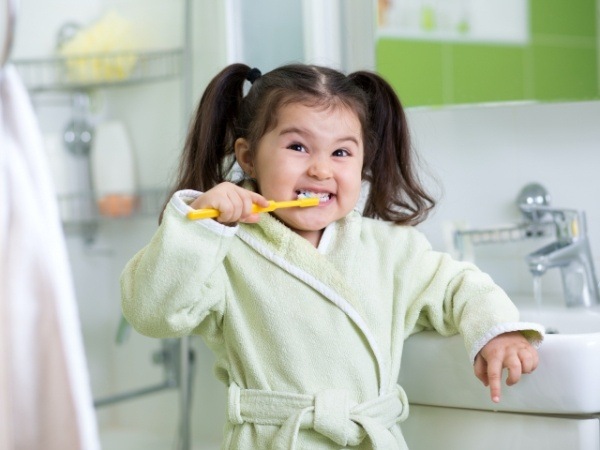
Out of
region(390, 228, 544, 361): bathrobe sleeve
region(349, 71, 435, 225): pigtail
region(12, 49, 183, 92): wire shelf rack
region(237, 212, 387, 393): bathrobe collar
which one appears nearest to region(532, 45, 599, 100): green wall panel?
region(349, 71, 435, 225): pigtail

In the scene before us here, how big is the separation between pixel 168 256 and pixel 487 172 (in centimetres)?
81

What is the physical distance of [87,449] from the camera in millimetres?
785

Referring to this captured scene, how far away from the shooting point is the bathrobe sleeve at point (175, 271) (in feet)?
3.19

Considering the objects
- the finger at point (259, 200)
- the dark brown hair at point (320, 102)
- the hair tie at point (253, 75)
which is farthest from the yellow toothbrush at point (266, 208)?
the hair tie at point (253, 75)

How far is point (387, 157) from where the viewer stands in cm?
126

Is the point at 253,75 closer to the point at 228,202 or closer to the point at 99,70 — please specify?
the point at 228,202

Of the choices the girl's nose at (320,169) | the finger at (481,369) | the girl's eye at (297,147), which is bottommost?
the finger at (481,369)

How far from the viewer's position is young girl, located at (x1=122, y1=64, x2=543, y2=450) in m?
0.99

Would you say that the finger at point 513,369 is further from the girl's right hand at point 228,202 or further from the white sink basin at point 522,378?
the girl's right hand at point 228,202

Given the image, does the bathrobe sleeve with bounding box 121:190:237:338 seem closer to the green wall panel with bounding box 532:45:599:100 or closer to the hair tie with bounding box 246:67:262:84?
the hair tie with bounding box 246:67:262:84

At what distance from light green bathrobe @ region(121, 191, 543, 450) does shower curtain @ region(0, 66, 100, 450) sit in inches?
→ 7.3

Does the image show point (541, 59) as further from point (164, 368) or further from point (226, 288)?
point (164, 368)

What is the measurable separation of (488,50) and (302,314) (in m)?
0.75

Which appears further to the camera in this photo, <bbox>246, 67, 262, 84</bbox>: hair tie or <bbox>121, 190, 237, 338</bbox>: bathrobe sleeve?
<bbox>246, 67, 262, 84</bbox>: hair tie
